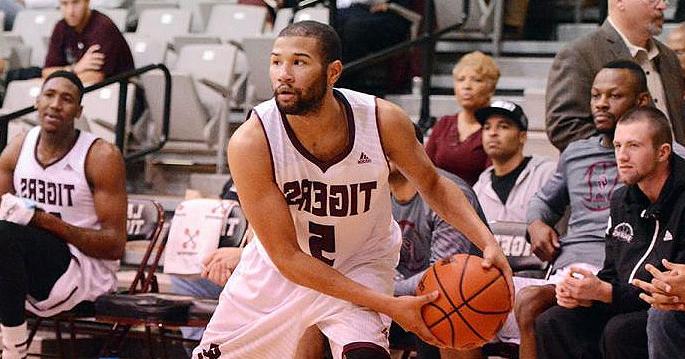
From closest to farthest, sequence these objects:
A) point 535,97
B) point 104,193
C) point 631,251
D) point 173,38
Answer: point 631,251
point 104,193
point 535,97
point 173,38

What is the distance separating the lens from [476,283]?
13.2 feet

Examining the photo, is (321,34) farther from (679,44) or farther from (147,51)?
(147,51)

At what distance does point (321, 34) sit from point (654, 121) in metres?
1.51

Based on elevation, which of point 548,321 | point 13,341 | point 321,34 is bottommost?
point 13,341

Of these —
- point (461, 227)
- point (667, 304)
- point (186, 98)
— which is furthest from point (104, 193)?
point (667, 304)

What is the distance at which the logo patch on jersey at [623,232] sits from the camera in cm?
496

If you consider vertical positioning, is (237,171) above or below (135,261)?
above

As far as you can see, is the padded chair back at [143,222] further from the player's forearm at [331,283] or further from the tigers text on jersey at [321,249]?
the player's forearm at [331,283]

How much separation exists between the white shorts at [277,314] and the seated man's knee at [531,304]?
2.77 ft

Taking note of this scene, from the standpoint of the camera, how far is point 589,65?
233 inches

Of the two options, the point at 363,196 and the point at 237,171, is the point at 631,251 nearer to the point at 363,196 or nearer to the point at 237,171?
the point at 363,196

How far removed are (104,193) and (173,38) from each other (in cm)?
337

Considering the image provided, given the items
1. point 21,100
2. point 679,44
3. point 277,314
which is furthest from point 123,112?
point 277,314

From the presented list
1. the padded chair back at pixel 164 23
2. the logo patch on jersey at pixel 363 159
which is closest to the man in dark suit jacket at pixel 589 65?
the logo patch on jersey at pixel 363 159
